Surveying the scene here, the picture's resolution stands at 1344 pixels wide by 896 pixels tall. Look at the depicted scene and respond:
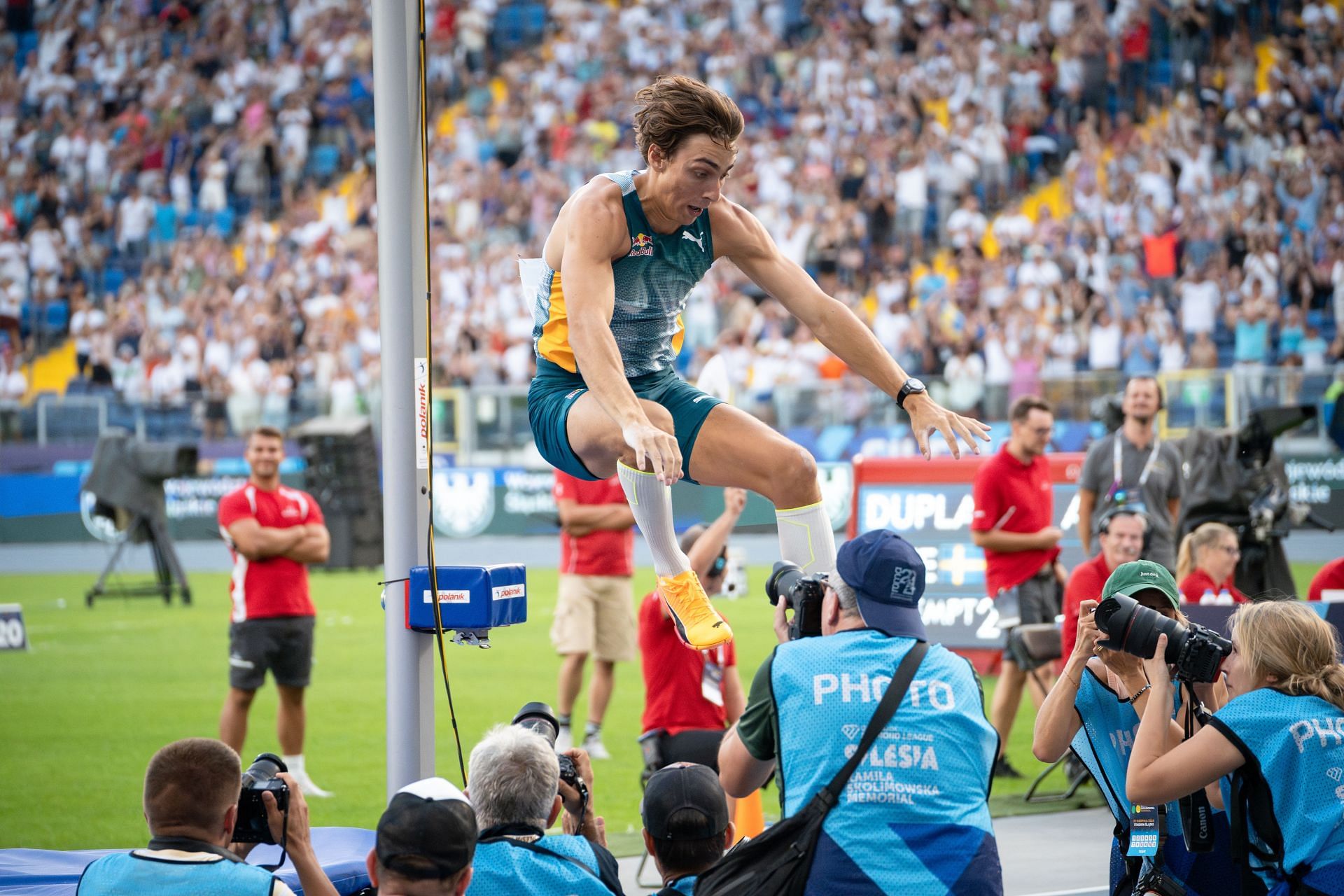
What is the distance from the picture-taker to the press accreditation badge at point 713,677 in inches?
257

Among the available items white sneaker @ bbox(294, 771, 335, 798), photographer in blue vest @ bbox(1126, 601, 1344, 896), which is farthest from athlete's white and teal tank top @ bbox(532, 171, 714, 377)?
white sneaker @ bbox(294, 771, 335, 798)

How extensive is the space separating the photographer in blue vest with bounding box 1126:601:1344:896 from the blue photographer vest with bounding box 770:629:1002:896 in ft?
1.62

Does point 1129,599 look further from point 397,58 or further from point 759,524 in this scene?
point 759,524

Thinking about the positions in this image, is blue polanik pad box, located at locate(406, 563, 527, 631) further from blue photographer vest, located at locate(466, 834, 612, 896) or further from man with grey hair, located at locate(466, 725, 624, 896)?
blue photographer vest, located at locate(466, 834, 612, 896)

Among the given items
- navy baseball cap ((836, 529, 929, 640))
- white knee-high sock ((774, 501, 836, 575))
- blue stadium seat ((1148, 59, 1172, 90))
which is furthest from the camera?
blue stadium seat ((1148, 59, 1172, 90))

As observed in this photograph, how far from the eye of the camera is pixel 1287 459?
1573 centimetres

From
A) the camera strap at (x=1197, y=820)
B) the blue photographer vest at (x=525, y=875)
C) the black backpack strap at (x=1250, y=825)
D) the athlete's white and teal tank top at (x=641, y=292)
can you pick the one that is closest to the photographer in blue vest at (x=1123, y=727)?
the camera strap at (x=1197, y=820)

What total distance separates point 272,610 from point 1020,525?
13.9 feet

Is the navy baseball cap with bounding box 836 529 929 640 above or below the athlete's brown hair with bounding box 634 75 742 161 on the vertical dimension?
below

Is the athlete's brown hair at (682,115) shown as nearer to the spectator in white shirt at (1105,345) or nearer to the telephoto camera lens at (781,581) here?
the telephoto camera lens at (781,581)

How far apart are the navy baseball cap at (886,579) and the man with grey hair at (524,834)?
0.83 metres

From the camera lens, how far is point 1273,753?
11.2 ft

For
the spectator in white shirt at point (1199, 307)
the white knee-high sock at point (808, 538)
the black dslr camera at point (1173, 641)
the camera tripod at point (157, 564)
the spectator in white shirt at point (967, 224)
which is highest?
the spectator in white shirt at point (967, 224)

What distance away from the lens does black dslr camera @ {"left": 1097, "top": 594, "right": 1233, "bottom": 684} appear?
3494 millimetres
